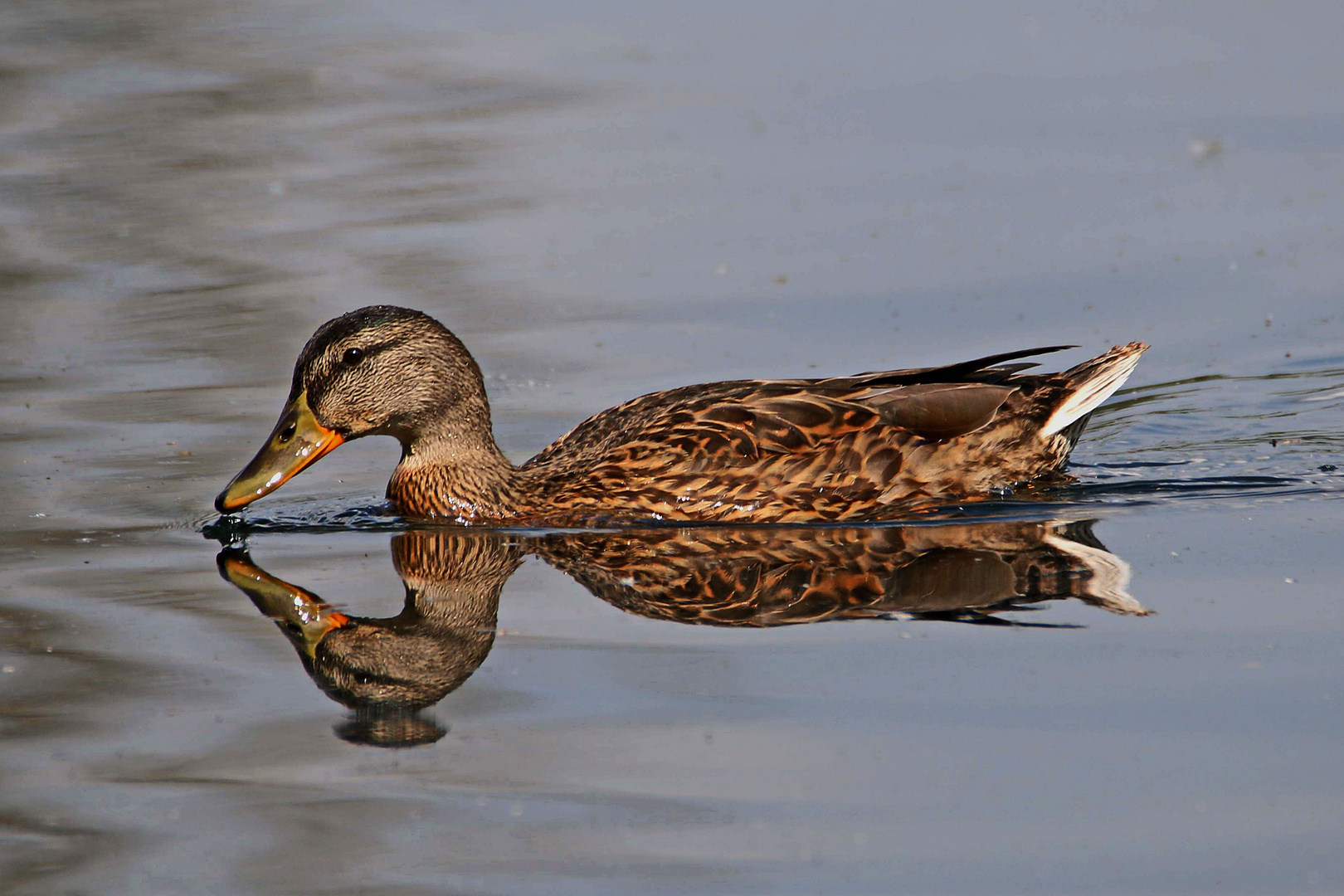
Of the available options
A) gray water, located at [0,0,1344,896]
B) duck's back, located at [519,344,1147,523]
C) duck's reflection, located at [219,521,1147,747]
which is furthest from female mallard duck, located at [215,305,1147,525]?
gray water, located at [0,0,1344,896]

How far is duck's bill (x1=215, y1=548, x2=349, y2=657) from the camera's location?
6980 millimetres

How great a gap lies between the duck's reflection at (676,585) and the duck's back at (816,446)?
8.7 inches

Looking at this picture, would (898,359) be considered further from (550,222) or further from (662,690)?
(662,690)

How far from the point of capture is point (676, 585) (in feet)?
24.4

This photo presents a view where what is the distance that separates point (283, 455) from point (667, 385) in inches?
113

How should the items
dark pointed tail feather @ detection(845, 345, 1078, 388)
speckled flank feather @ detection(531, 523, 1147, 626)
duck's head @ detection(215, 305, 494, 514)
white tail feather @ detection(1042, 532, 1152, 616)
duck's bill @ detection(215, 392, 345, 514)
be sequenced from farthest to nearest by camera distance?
1. dark pointed tail feather @ detection(845, 345, 1078, 388)
2. duck's head @ detection(215, 305, 494, 514)
3. duck's bill @ detection(215, 392, 345, 514)
4. speckled flank feather @ detection(531, 523, 1147, 626)
5. white tail feather @ detection(1042, 532, 1152, 616)

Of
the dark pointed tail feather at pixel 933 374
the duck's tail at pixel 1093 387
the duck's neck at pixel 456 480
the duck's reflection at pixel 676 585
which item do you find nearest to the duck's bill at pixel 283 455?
the duck's reflection at pixel 676 585

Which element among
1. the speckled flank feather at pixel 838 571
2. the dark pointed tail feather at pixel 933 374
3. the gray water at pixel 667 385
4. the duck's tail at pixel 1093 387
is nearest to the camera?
the gray water at pixel 667 385

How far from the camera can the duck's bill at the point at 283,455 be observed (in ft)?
27.2

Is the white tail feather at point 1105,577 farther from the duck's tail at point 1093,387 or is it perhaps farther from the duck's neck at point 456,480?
the duck's neck at point 456,480

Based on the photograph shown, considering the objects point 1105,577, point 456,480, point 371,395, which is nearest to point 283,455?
point 371,395

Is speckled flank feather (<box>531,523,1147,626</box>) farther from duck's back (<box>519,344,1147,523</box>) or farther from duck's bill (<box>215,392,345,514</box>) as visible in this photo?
duck's bill (<box>215,392,345,514</box>)

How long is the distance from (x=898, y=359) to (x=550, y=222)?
3676 mm

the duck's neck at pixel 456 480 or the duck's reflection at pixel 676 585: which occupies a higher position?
the duck's neck at pixel 456 480
